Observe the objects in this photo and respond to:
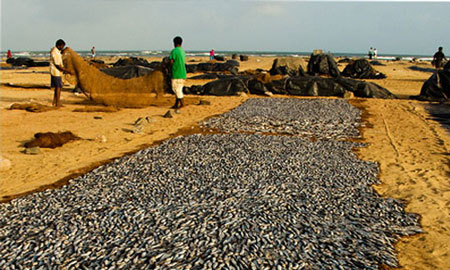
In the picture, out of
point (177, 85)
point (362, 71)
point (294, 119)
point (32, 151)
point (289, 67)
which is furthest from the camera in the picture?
point (362, 71)

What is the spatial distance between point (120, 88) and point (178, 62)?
3.35 m

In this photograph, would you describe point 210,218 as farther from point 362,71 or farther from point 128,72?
point 362,71

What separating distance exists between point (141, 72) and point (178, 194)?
14.1 m

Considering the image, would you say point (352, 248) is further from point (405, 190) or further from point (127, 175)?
point (127, 175)

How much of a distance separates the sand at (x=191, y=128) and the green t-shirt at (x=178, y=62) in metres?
1.69

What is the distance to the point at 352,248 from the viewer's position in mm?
4633

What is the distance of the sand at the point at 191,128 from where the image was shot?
568cm

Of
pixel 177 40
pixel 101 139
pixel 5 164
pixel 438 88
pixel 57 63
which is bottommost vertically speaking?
pixel 5 164

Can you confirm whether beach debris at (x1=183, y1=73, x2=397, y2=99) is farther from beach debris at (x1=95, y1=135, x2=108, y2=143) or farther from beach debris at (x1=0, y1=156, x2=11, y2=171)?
beach debris at (x1=0, y1=156, x2=11, y2=171)

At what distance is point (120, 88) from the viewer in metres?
15.5

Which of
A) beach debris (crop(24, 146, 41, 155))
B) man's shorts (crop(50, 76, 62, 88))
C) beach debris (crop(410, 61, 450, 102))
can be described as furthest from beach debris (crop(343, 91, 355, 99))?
beach debris (crop(24, 146, 41, 155))

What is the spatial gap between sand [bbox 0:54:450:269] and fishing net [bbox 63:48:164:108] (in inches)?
20.0

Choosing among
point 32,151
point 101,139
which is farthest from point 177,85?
point 32,151

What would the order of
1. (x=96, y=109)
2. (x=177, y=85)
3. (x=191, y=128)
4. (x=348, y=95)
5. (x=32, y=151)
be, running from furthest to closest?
(x=348, y=95)
(x=96, y=109)
(x=177, y=85)
(x=191, y=128)
(x=32, y=151)
